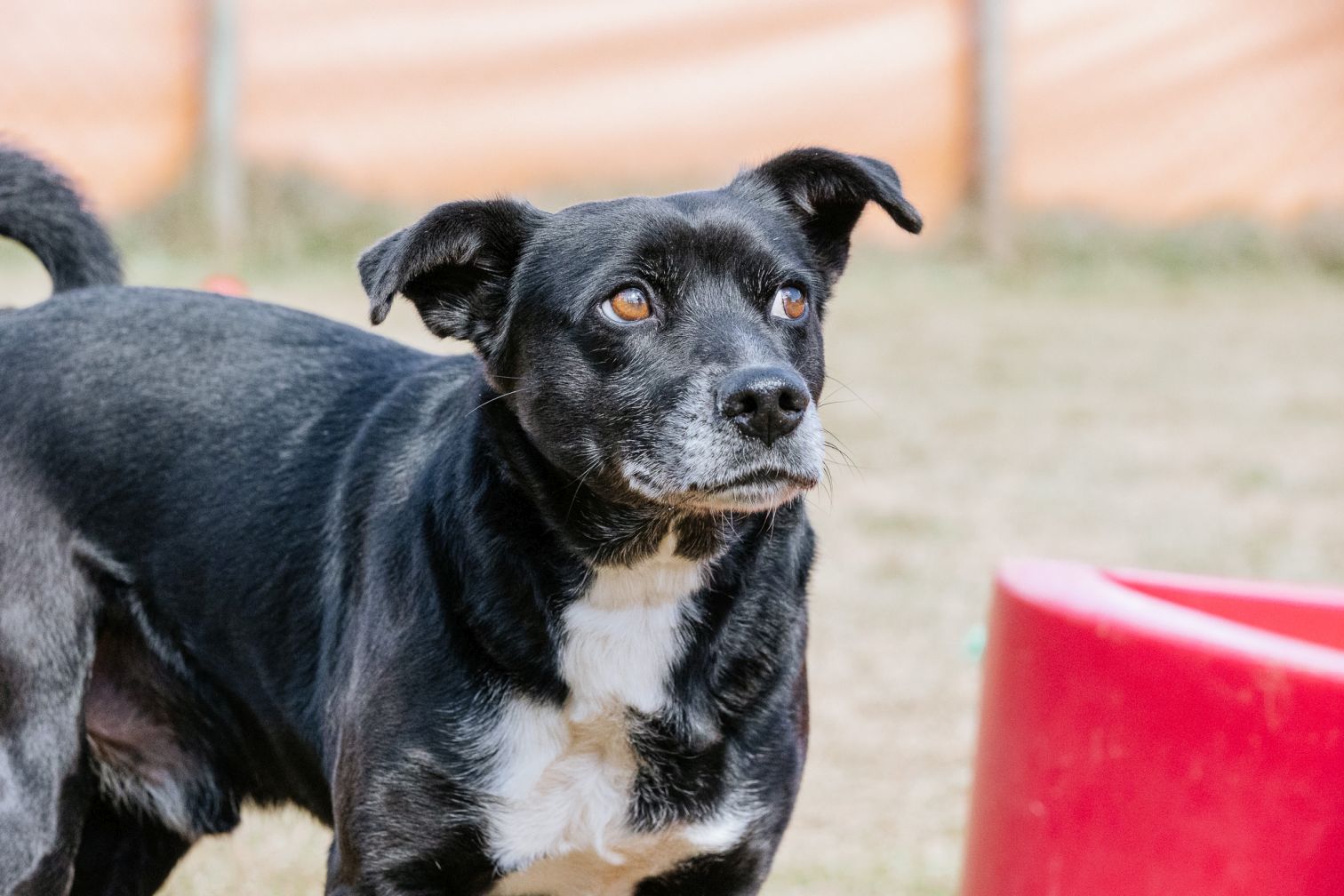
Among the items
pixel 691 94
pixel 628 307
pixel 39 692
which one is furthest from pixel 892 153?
pixel 39 692

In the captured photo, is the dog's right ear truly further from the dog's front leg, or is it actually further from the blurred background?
the blurred background

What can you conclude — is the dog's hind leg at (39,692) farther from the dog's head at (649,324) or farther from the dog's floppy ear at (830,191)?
the dog's floppy ear at (830,191)

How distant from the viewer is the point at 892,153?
11188mm

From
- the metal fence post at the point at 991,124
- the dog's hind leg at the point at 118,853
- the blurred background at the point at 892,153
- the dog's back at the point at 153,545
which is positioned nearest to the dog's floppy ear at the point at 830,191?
the dog's back at the point at 153,545

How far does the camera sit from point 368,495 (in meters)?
2.83

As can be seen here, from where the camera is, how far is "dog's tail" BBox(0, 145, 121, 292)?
3260mm

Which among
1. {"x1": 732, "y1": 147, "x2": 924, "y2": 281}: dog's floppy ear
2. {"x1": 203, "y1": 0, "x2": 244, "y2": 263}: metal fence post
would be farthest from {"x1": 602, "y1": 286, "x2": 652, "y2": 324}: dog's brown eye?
{"x1": 203, "y1": 0, "x2": 244, "y2": 263}: metal fence post

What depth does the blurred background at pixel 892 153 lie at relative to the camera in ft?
28.7

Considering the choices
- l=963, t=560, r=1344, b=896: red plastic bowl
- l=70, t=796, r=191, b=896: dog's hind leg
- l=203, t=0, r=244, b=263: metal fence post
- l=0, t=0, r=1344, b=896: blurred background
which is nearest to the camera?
l=963, t=560, r=1344, b=896: red plastic bowl

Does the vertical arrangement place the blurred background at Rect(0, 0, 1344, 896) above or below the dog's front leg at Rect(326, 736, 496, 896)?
below

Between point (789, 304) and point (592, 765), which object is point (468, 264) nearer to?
point (789, 304)

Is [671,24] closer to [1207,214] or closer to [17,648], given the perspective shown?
[1207,214]

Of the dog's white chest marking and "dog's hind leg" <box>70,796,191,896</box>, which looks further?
"dog's hind leg" <box>70,796,191,896</box>

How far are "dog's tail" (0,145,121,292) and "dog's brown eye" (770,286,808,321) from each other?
1.49 meters
